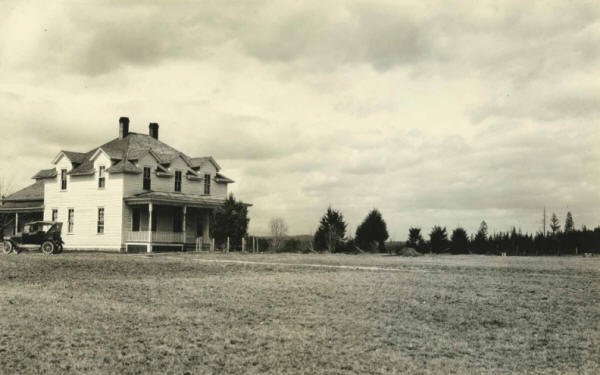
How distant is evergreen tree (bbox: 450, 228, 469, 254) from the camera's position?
5250 cm

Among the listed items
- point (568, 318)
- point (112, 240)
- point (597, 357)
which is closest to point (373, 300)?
point (568, 318)

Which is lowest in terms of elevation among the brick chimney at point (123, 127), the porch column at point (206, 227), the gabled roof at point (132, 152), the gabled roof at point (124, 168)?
the porch column at point (206, 227)

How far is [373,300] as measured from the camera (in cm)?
1374

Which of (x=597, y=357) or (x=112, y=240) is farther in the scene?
(x=112, y=240)

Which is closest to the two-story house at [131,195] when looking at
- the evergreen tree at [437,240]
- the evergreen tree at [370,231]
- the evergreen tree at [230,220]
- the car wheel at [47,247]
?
the evergreen tree at [230,220]

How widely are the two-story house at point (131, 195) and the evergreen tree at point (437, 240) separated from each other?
16557 millimetres

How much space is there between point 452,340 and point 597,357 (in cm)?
200

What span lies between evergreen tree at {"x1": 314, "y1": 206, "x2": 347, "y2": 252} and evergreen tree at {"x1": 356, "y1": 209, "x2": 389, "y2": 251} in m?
1.65

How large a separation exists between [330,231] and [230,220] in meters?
8.44

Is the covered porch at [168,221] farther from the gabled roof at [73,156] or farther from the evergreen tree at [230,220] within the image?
the gabled roof at [73,156]

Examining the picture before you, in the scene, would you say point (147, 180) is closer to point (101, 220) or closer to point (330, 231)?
point (101, 220)

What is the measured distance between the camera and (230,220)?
4238 cm

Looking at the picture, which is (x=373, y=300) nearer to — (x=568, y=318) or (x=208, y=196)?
(x=568, y=318)

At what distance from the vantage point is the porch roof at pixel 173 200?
41.4m
